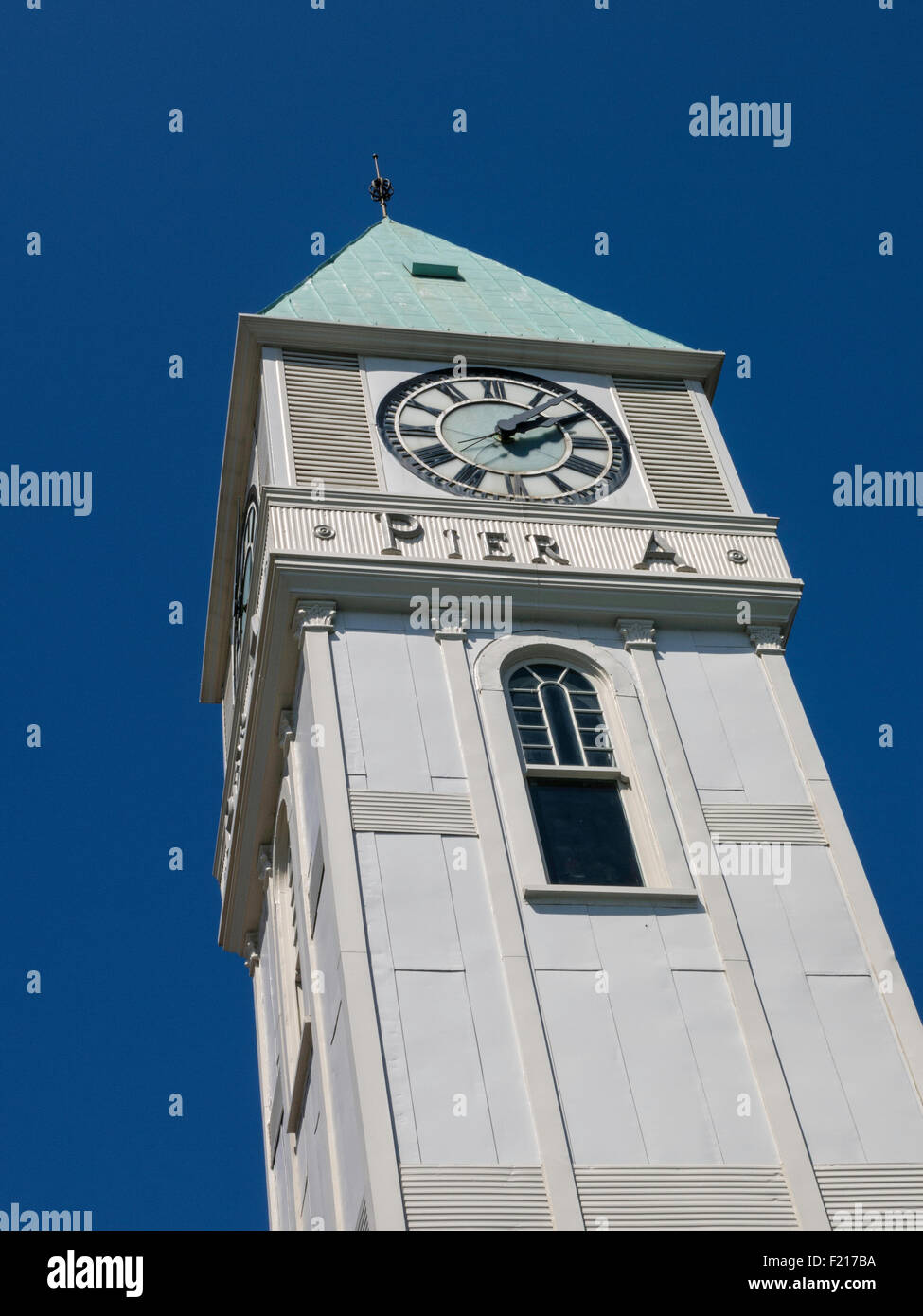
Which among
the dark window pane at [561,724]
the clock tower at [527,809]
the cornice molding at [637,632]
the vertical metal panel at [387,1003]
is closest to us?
the vertical metal panel at [387,1003]

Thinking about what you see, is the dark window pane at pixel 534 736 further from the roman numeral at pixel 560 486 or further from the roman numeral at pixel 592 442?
the roman numeral at pixel 592 442

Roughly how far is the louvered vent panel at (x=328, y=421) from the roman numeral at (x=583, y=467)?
2.99 meters

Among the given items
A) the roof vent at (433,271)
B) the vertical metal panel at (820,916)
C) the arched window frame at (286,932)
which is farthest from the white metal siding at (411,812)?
the roof vent at (433,271)

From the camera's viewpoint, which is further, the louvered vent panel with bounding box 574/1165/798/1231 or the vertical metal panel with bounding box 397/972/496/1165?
the vertical metal panel with bounding box 397/972/496/1165

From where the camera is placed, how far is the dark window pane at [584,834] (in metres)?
23.8

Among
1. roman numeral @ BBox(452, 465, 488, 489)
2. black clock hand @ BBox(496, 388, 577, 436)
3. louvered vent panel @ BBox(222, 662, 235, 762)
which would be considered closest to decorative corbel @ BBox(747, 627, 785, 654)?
roman numeral @ BBox(452, 465, 488, 489)

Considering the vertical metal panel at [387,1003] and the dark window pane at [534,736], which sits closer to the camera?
the vertical metal panel at [387,1003]

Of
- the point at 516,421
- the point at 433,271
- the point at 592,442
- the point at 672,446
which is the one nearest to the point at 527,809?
the point at 516,421

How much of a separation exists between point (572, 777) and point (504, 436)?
283 inches

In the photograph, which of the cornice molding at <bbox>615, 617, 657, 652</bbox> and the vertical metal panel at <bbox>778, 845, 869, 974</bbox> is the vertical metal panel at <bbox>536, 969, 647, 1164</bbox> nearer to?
the vertical metal panel at <bbox>778, 845, 869, 974</bbox>

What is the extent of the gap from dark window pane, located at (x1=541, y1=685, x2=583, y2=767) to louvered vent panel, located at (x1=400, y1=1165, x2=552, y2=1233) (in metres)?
6.44

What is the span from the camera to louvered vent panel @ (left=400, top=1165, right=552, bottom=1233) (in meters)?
19.5

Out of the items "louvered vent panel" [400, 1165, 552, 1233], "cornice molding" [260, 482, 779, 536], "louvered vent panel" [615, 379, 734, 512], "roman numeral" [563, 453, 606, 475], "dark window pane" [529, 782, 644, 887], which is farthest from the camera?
"roman numeral" [563, 453, 606, 475]
